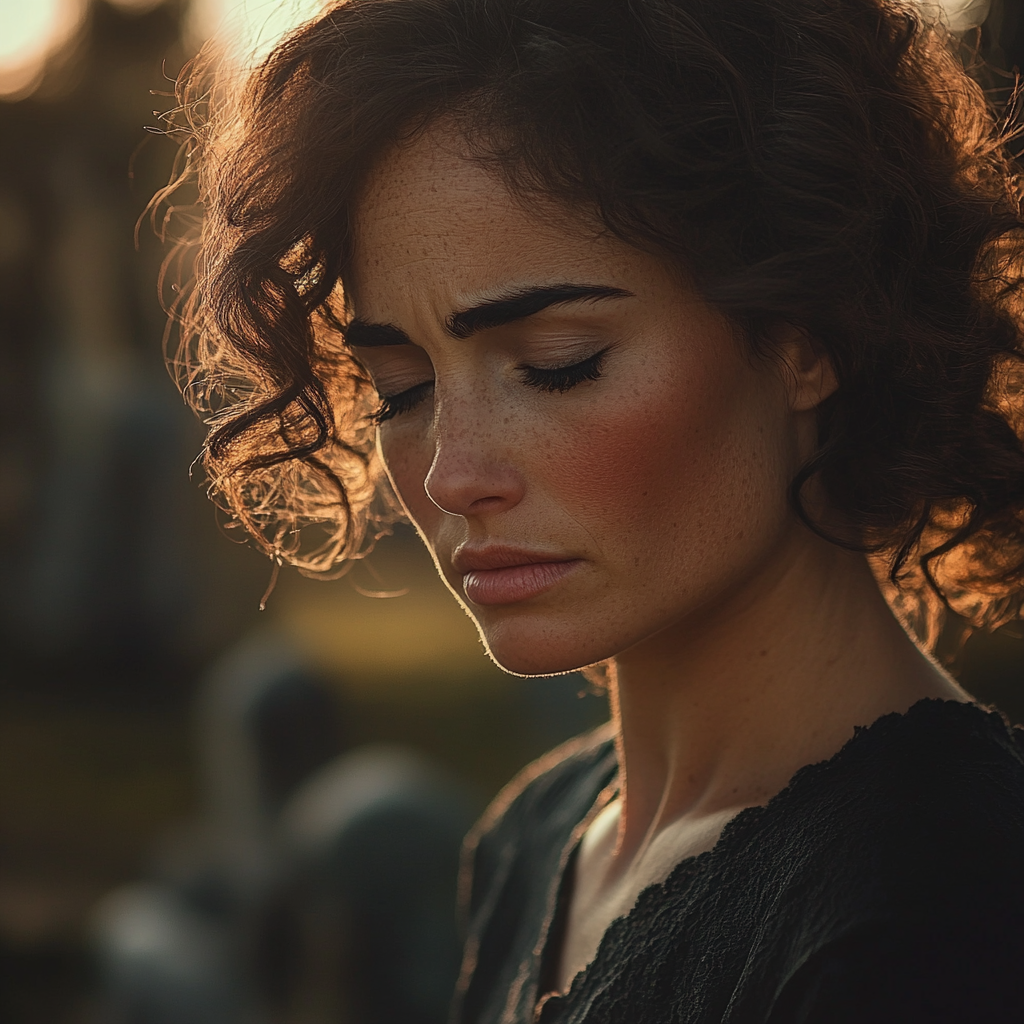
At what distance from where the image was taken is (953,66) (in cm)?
192

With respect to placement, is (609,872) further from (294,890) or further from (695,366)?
(294,890)

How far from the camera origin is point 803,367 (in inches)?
64.6

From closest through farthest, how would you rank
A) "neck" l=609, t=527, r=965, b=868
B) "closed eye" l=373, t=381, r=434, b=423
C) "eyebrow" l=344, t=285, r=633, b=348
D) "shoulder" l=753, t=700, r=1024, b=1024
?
"shoulder" l=753, t=700, r=1024, b=1024 < "eyebrow" l=344, t=285, r=633, b=348 < "neck" l=609, t=527, r=965, b=868 < "closed eye" l=373, t=381, r=434, b=423

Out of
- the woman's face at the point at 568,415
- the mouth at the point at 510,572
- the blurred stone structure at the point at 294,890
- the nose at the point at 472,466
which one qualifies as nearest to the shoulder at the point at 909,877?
the woman's face at the point at 568,415

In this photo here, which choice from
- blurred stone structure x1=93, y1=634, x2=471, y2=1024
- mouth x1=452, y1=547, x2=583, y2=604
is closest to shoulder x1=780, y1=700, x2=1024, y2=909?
mouth x1=452, y1=547, x2=583, y2=604

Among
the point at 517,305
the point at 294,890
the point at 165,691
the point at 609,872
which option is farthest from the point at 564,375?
the point at 165,691

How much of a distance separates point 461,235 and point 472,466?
0.32 meters

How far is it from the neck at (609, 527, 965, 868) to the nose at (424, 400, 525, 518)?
41 cm

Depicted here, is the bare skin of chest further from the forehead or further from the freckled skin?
the forehead

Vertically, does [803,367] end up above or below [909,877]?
above

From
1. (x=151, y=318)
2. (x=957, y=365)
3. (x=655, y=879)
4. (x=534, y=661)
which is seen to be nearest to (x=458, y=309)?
(x=534, y=661)

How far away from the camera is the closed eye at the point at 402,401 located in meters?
1.77

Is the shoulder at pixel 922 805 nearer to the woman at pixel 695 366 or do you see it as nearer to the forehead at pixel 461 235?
the woman at pixel 695 366

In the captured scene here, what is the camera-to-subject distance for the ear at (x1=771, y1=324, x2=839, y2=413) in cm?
161
